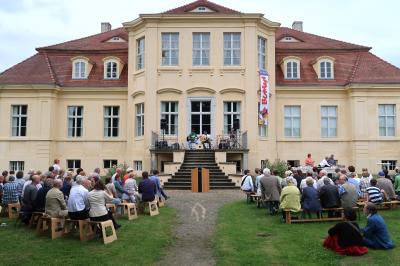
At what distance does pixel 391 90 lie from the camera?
88.9 feet

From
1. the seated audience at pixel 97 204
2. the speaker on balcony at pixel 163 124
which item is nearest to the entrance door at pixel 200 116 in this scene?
the speaker on balcony at pixel 163 124

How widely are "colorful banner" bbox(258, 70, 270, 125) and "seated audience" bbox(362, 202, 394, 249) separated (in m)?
16.7

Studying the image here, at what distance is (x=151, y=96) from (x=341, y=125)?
12.2 meters

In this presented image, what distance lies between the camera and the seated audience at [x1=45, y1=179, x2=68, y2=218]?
10.7 metres

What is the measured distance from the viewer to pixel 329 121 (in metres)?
28.0

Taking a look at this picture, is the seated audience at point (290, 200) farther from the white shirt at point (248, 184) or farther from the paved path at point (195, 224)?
the white shirt at point (248, 184)

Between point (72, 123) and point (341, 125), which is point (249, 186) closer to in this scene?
point (341, 125)

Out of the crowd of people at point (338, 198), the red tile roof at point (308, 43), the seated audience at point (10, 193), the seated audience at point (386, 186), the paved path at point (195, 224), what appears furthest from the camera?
the red tile roof at point (308, 43)

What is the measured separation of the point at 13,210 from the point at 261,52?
18021mm

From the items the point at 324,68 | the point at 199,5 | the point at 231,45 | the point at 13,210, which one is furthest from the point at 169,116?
the point at 13,210

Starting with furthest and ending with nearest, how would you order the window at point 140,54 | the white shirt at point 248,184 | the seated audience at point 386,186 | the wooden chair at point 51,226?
the window at point 140,54
the white shirt at point 248,184
the seated audience at point 386,186
the wooden chair at point 51,226

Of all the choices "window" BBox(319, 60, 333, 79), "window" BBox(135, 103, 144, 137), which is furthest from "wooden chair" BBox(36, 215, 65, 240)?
"window" BBox(319, 60, 333, 79)

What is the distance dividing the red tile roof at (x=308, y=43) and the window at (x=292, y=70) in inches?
54.5

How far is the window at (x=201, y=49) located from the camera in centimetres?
2606
